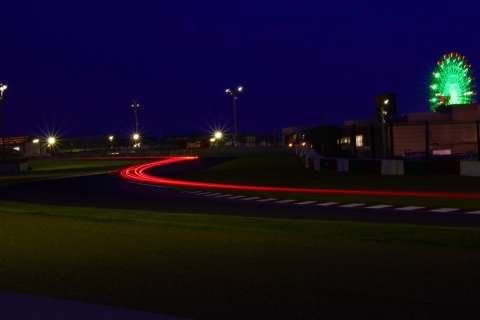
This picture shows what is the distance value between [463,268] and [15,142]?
12085cm

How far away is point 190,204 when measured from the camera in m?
20.4

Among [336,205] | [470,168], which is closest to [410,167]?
[470,168]

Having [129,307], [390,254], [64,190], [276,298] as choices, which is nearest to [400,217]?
[390,254]

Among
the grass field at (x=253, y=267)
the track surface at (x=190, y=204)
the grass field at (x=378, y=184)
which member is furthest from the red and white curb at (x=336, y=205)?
the grass field at (x=253, y=267)

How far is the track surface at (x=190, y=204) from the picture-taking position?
14.9 meters

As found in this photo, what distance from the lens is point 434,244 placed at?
1045 cm

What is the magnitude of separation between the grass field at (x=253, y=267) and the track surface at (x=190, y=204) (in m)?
2.00

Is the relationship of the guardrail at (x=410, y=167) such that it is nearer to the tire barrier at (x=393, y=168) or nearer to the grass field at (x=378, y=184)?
the tire barrier at (x=393, y=168)

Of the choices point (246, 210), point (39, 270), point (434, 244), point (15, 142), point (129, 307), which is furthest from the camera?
point (15, 142)

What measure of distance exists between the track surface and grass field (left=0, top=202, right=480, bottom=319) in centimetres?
200

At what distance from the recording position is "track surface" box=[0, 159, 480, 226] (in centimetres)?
1488

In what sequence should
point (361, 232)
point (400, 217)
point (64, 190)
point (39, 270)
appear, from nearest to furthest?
point (39, 270) < point (361, 232) < point (400, 217) < point (64, 190)

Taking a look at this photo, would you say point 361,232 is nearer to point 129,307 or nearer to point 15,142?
point 129,307

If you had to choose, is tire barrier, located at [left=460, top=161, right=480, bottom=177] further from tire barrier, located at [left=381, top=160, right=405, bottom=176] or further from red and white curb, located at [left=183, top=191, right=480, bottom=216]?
red and white curb, located at [left=183, top=191, right=480, bottom=216]
